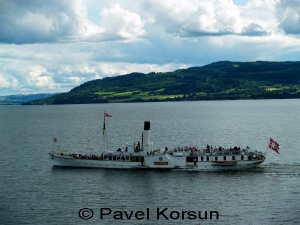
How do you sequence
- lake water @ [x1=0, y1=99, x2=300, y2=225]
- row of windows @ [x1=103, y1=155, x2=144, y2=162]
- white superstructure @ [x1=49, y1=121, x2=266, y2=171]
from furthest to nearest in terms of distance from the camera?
1. row of windows @ [x1=103, y1=155, x2=144, y2=162]
2. white superstructure @ [x1=49, y1=121, x2=266, y2=171]
3. lake water @ [x1=0, y1=99, x2=300, y2=225]

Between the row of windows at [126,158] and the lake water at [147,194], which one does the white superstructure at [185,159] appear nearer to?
the row of windows at [126,158]

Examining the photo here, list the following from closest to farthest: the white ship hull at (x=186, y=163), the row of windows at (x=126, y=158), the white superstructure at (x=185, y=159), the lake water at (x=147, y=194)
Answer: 1. the lake water at (x=147, y=194)
2. the white ship hull at (x=186, y=163)
3. the white superstructure at (x=185, y=159)
4. the row of windows at (x=126, y=158)

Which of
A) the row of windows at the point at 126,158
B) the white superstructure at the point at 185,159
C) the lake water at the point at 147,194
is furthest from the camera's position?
the row of windows at the point at 126,158

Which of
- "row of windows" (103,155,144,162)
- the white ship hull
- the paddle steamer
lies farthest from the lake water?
"row of windows" (103,155,144,162)

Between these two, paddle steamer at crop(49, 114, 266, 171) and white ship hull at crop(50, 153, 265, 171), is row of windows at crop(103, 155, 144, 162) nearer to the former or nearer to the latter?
paddle steamer at crop(49, 114, 266, 171)

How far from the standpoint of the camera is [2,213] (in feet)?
236

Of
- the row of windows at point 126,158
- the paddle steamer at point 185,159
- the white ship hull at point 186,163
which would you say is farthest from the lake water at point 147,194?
the row of windows at point 126,158

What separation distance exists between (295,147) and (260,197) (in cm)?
6127

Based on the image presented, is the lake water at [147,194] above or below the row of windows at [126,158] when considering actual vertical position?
below

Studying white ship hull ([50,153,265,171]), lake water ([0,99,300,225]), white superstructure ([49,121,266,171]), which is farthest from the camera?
white superstructure ([49,121,266,171])

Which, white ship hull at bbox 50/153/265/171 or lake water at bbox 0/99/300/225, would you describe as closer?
lake water at bbox 0/99/300/225

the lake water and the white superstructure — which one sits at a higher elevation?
the white superstructure

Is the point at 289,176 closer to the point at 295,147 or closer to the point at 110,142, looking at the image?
the point at 295,147

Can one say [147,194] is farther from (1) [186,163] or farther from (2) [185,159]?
(2) [185,159]
